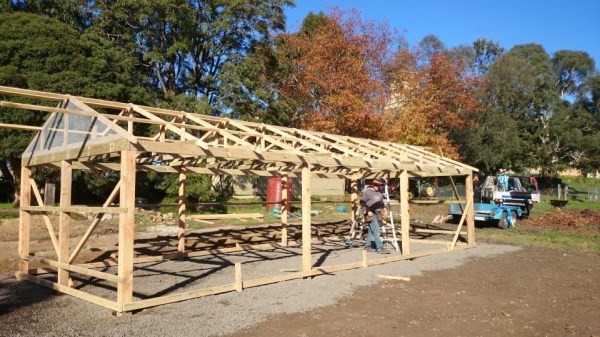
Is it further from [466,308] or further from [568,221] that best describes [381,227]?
[568,221]

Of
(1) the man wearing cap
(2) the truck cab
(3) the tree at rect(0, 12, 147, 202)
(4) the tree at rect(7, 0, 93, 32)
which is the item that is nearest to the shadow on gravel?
(1) the man wearing cap

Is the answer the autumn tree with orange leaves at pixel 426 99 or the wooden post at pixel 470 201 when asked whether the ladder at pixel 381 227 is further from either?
the autumn tree with orange leaves at pixel 426 99

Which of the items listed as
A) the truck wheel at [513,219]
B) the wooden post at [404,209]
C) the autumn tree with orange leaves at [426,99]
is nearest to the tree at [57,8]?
the autumn tree with orange leaves at [426,99]

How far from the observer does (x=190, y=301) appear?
25.1 feet

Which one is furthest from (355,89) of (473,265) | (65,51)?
(473,265)

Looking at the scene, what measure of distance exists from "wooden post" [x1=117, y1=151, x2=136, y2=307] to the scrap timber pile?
18.4 metres

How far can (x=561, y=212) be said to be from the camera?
23516mm

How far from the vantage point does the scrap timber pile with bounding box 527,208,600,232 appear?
67.8 feet

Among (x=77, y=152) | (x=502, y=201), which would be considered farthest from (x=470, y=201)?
(x=77, y=152)

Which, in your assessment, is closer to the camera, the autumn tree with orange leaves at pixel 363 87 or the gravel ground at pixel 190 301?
the gravel ground at pixel 190 301

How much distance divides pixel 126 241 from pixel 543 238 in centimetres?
1475

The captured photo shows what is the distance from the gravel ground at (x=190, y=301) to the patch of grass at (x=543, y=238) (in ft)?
16.8

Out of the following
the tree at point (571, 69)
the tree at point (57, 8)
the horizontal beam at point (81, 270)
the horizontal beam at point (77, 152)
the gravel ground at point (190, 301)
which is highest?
the tree at point (571, 69)

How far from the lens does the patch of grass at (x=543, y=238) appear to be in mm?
15352
